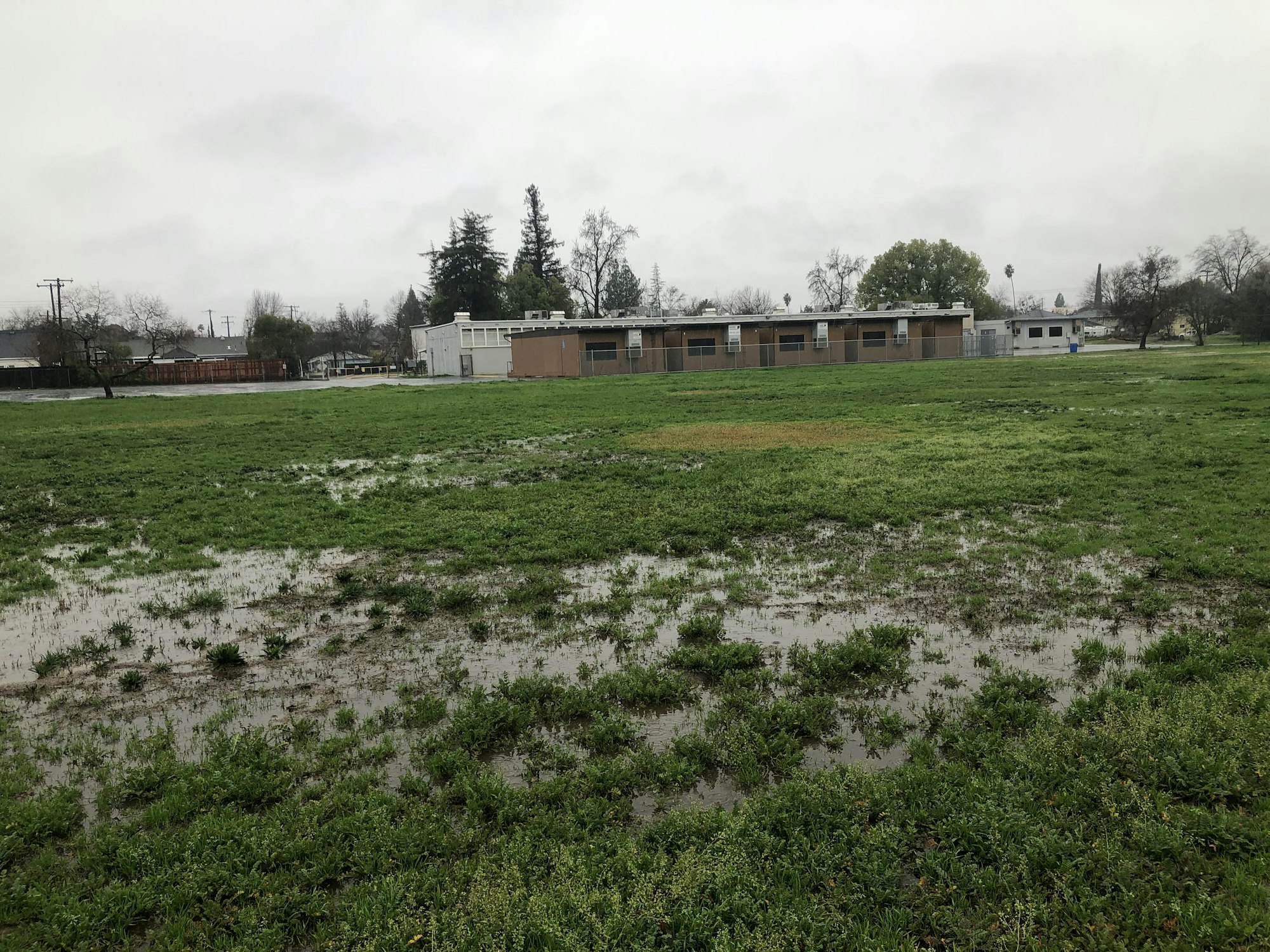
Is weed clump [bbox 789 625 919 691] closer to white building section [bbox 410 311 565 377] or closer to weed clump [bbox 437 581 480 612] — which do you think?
weed clump [bbox 437 581 480 612]

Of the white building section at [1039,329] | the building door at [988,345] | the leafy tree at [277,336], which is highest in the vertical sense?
the leafy tree at [277,336]

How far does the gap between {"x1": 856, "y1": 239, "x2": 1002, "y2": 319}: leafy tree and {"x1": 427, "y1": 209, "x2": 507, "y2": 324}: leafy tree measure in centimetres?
4075

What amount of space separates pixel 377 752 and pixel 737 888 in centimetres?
222

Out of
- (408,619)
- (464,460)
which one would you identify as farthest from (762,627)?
(464,460)

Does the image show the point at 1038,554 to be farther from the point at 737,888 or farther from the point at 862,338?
the point at 862,338

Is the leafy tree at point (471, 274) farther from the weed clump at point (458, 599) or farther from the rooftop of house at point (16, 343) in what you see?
the weed clump at point (458, 599)

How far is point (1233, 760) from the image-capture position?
401 cm

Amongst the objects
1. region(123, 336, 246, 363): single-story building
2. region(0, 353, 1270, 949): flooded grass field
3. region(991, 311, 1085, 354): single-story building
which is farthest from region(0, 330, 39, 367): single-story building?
region(991, 311, 1085, 354): single-story building

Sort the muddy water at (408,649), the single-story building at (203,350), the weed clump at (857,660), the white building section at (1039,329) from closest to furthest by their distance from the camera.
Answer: the muddy water at (408,649) < the weed clump at (857,660) < the white building section at (1039,329) < the single-story building at (203,350)

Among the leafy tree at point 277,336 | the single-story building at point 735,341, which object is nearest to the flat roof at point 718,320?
the single-story building at point 735,341

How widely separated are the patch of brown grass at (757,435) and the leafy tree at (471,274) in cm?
6391

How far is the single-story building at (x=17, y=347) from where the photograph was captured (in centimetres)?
8188

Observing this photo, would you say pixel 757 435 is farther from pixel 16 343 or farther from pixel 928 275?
pixel 16 343

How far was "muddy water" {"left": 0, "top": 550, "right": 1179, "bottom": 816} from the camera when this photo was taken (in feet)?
15.8
